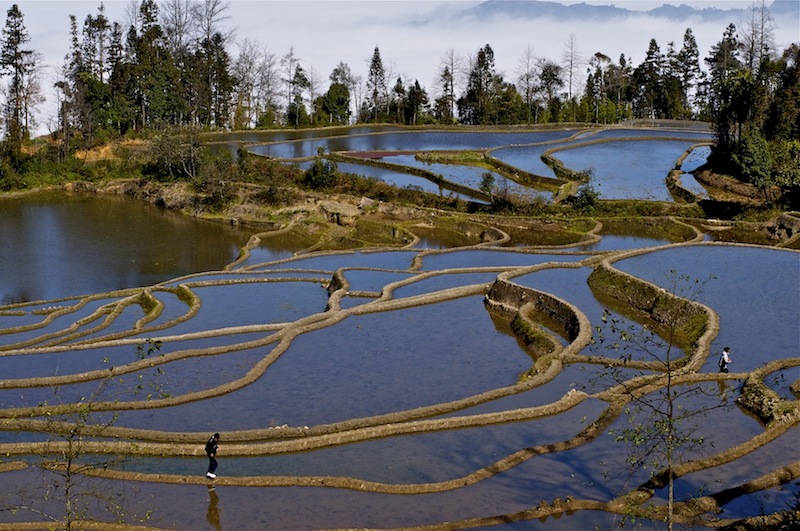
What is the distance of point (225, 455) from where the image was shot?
74.3ft

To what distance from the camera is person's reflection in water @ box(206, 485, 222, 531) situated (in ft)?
62.1

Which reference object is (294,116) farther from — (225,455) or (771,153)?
(225,455)

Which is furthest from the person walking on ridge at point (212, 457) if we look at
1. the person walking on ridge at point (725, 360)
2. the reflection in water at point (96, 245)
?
the reflection in water at point (96, 245)

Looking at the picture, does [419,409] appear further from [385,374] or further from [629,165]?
[629,165]

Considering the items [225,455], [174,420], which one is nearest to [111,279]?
[174,420]

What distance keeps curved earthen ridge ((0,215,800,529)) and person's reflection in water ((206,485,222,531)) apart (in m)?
0.44

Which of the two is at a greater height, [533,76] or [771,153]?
[533,76]

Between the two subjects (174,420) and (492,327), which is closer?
(174,420)

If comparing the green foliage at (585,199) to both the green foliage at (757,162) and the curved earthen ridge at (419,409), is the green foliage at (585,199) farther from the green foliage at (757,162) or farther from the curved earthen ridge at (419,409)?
the curved earthen ridge at (419,409)

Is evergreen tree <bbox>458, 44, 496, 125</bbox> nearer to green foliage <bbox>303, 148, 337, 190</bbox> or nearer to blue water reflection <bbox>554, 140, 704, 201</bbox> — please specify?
blue water reflection <bbox>554, 140, 704, 201</bbox>

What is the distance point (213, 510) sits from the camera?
19594 mm

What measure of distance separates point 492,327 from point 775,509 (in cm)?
1688

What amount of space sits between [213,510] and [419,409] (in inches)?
302

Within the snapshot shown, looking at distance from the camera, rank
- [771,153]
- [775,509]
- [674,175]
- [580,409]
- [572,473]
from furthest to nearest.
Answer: [674,175] < [771,153] < [580,409] < [572,473] < [775,509]
